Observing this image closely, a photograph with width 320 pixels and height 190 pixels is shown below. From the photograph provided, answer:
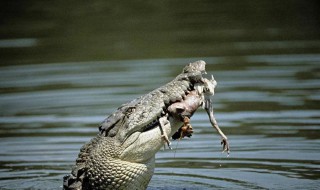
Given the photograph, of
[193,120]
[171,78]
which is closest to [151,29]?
[171,78]

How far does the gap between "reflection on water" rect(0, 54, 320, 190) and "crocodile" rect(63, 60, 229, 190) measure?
1656 millimetres

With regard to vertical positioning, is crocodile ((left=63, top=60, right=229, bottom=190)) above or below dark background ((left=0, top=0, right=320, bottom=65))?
below

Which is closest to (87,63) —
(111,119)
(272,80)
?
(272,80)

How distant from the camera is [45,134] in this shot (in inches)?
486

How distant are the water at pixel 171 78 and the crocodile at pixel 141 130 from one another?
5.47 feet

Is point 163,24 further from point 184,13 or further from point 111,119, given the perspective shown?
point 111,119

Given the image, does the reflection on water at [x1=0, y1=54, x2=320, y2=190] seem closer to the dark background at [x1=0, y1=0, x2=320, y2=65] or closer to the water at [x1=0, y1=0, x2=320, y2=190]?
the water at [x1=0, y1=0, x2=320, y2=190]

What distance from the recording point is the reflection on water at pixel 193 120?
998 centimetres

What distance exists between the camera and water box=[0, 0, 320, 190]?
1039 centimetres

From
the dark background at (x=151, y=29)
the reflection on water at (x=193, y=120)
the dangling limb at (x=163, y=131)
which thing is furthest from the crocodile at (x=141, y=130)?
the dark background at (x=151, y=29)

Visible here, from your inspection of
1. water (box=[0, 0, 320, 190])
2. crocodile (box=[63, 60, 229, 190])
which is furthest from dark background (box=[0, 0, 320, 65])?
crocodile (box=[63, 60, 229, 190])

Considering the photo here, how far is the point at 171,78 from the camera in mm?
14609

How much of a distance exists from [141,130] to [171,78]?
6.96 metres

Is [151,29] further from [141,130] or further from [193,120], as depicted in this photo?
[141,130]
